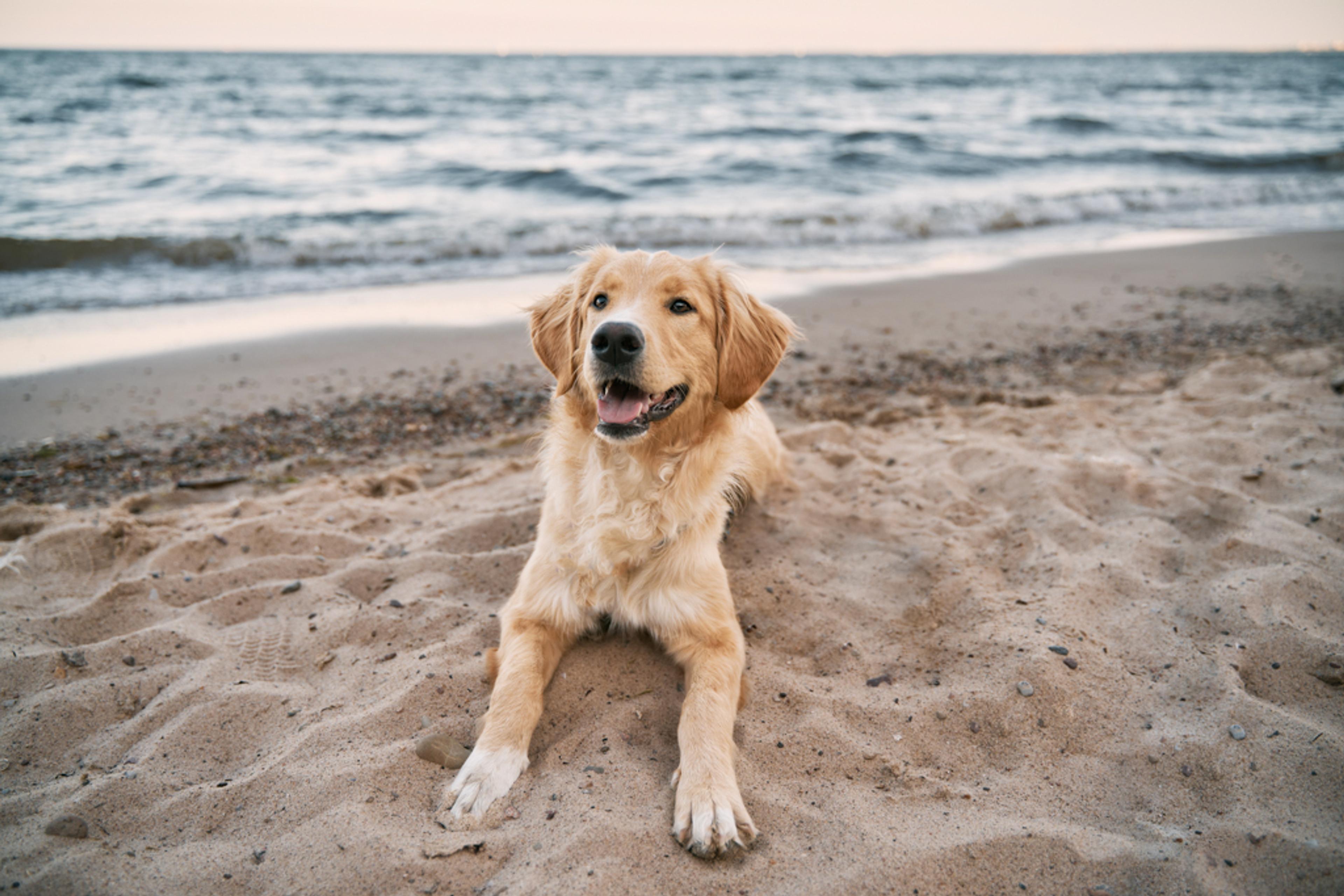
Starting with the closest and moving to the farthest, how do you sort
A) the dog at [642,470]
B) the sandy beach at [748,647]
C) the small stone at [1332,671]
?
the sandy beach at [748,647] → the small stone at [1332,671] → the dog at [642,470]

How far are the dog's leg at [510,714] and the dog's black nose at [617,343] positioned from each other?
3.78ft

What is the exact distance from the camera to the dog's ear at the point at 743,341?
10.8 ft

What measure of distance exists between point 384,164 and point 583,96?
16.5 meters

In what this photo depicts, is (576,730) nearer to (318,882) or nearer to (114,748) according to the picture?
(318,882)

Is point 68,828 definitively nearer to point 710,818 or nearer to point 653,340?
point 710,818

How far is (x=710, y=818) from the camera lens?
2.24 meters

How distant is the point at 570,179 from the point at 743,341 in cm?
1190

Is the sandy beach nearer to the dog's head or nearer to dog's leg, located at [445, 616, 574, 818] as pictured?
dog's leg, located at [445, 616, 574, 818]

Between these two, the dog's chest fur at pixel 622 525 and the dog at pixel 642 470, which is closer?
the dog at pixel 642 470

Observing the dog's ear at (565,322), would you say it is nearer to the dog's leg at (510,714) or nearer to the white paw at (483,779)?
the dog's leg at (510,714)

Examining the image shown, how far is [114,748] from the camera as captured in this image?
2598 millimetres

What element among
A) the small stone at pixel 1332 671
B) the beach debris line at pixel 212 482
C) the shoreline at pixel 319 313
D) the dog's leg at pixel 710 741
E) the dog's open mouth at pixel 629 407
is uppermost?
the dog's open mouth at pixel 629 407

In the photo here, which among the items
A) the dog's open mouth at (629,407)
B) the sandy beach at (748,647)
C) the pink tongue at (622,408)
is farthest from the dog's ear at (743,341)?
the sandy beach at (748,647)

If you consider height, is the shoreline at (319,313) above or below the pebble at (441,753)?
above
